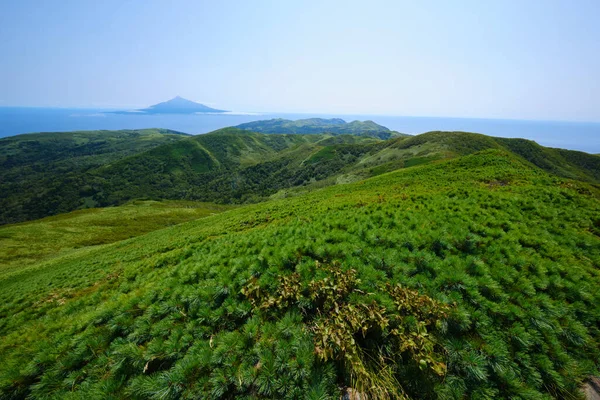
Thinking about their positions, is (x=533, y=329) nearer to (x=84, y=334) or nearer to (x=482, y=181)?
(x=84, y=334)

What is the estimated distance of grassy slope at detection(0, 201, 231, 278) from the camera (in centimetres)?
5094

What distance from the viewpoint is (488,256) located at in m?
10.3

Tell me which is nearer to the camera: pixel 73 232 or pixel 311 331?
pixel 311 331

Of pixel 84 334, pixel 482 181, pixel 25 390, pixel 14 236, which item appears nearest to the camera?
pixel 25 390

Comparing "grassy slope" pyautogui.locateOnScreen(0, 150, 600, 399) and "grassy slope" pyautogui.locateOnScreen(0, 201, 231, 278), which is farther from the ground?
"grassy slope" pyautogui.locateOnScreen(0, 150, 600, 399)

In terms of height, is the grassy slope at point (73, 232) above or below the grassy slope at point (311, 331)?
below

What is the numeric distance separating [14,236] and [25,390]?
281 feet

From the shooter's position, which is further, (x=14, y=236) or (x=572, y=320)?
(x=14, y=236)

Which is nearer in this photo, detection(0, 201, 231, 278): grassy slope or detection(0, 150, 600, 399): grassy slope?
detection(0, 150, 600, 399): grassy slope

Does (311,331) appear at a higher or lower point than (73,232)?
higher

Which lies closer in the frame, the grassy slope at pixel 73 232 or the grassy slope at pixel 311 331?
the grassy slope at pixel 311 331

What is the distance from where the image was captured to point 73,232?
218ft

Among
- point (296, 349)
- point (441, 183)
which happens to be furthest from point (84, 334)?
point (441, 183)

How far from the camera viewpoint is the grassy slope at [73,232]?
5094cm
